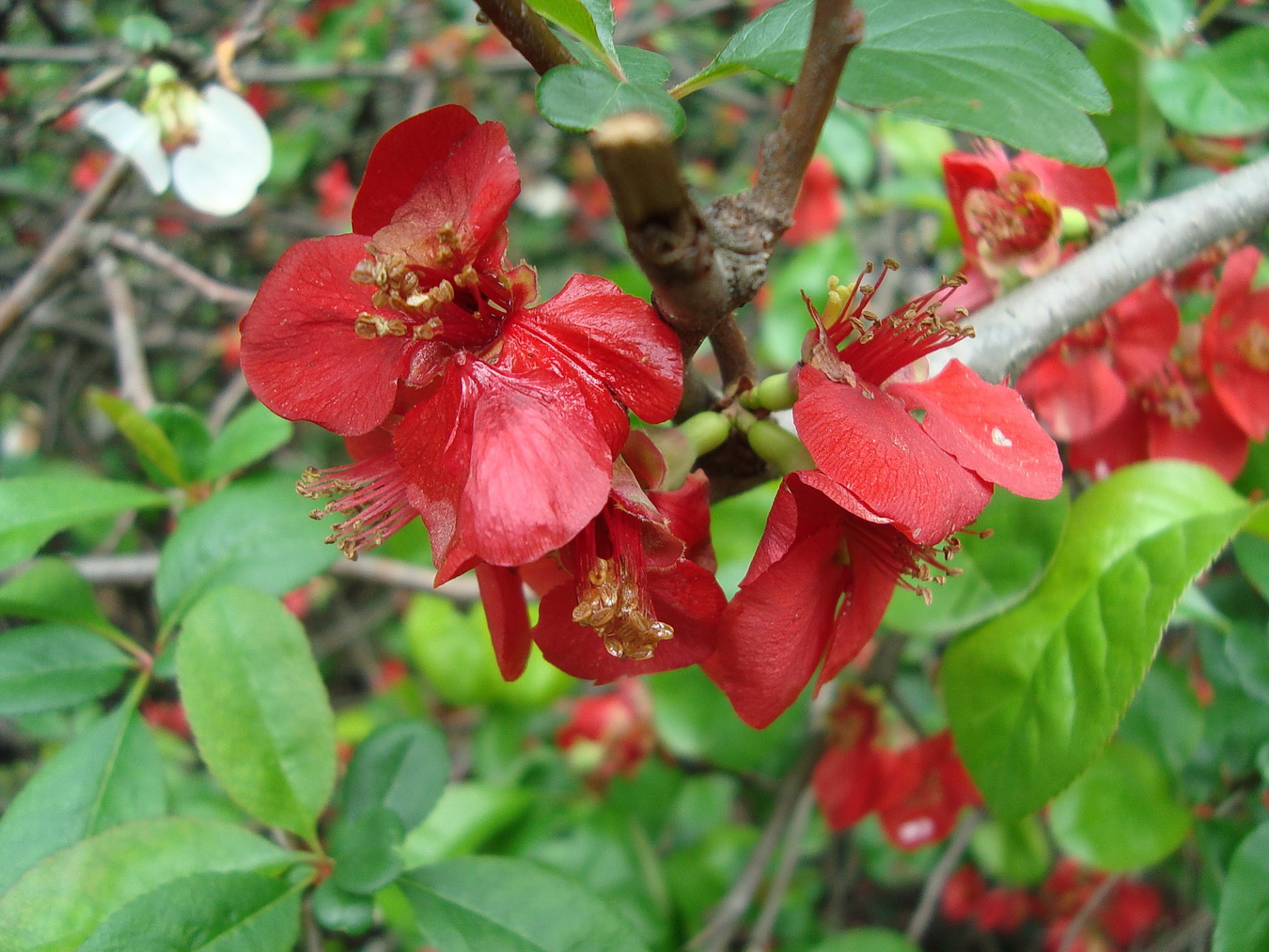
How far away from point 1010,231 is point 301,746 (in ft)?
2.67

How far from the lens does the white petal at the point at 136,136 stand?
108cm

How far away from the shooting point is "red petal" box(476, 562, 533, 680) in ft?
1.86

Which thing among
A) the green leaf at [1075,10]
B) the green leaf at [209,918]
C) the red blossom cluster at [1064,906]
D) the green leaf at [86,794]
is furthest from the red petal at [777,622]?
the red blossom cluster at [1064,906]

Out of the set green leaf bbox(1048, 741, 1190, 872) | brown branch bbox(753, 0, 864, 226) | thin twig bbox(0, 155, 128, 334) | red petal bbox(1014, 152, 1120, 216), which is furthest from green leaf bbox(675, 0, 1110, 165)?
thin twig bbox(0, 155, 128, 334)

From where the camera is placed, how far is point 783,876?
1.19 metres

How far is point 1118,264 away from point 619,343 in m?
0.58

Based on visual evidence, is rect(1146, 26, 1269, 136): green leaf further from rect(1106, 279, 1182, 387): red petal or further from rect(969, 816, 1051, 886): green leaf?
rect(969, 816, 1051, 886): green leaf

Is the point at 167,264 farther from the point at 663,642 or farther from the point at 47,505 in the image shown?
the point at 663,642

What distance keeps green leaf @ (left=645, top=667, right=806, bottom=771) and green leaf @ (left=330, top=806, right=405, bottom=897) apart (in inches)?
19.7

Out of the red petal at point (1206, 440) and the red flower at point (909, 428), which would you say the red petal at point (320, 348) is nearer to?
the red flower at point (909, 428)

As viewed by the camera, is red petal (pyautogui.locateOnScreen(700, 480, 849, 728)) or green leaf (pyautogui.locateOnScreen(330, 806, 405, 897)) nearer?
red petal (pyautogui.locateOnScreen(700, 480, 849, 728))

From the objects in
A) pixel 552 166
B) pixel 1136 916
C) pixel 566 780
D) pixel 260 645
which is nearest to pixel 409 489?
pixel 260 645

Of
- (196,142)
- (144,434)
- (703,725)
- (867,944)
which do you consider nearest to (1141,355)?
(703,725)

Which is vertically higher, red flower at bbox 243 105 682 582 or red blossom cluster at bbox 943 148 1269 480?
red flower at bbox 243 105 682 582
